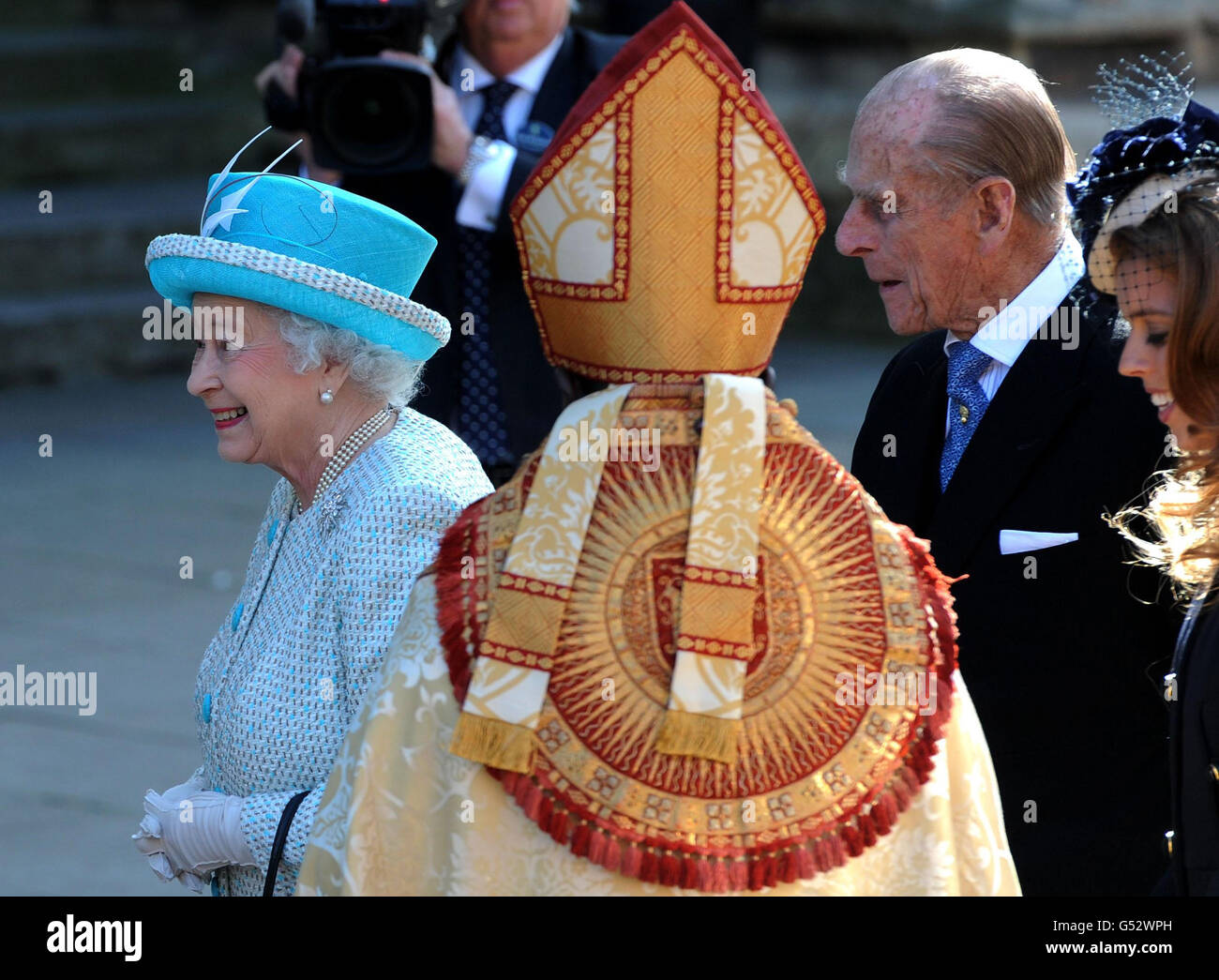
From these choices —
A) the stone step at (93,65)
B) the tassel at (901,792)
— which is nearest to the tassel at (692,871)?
the tassel at (901,792)

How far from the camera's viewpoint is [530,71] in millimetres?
4816

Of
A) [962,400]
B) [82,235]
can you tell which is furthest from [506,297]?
[82,235]

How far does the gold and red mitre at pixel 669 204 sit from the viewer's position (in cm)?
205

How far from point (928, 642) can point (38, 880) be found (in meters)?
3.23

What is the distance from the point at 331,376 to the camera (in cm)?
288

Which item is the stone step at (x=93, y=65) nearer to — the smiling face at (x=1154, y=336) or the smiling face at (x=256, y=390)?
the smiling face at (x=256, y=390)

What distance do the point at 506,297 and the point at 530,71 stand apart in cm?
59

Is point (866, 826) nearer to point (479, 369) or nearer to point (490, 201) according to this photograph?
point (479, 369)

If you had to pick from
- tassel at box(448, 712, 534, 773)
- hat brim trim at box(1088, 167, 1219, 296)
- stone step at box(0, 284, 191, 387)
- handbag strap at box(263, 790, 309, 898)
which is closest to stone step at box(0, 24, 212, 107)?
stone step at box(0, 284, 191, 387)

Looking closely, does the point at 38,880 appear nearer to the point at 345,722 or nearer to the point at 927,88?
the point at 345,722

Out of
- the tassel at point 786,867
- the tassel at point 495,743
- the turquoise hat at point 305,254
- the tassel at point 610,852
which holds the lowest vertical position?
the tassel at point 786,867

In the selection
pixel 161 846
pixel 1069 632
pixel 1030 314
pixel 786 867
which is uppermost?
pixel 1030 314

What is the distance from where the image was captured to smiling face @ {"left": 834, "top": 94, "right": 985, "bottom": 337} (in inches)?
119

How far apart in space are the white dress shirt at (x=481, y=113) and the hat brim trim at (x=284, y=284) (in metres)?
1.85
